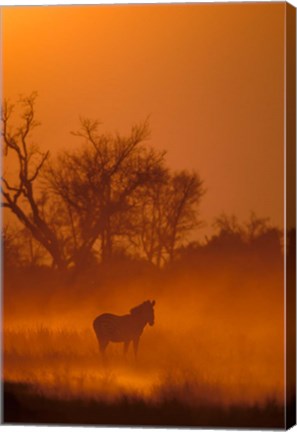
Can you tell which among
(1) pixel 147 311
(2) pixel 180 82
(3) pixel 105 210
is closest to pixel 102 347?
(1) pixel 147 311

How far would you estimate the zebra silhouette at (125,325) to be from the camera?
9758mm

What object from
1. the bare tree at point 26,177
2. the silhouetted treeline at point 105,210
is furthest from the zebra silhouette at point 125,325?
the bare tree at point 26,177

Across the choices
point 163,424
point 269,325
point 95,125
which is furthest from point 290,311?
point 95,125

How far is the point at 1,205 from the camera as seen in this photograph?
993 cm

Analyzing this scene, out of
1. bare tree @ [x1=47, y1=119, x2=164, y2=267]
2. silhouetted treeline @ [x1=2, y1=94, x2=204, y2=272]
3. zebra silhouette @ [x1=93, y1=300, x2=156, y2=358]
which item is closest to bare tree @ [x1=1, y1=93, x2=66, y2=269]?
silhouetted treeline @ [x1=2, y1=94, x2=204, y2=272]

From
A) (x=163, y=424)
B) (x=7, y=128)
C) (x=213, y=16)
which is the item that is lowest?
(x=163, y=424)

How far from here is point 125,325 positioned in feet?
32.1

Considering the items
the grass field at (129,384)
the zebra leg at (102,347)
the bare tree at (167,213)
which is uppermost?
the bare tree at (167,213)

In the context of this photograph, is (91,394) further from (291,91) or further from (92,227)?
(291,91)

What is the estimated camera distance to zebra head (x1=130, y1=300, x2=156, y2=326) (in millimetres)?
9750

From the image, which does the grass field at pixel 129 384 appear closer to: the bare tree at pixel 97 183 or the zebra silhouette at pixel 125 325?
the zebra silhouette at pixel 125 325

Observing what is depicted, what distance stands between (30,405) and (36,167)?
1491mm

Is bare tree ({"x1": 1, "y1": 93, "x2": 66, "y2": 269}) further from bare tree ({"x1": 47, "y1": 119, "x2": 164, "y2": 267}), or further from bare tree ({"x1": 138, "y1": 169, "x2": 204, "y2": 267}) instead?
bare tree ({"x1": 138, "y1": 169, "x2": 204, "y2": 267})

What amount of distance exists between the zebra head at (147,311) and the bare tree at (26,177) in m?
0.55
